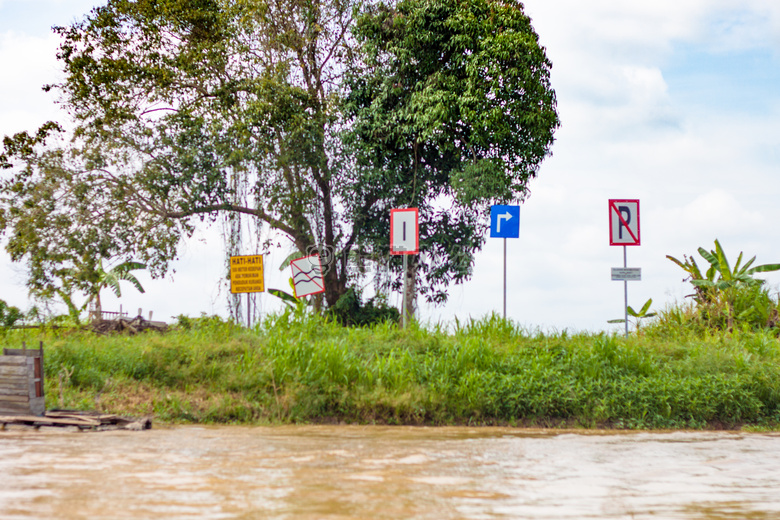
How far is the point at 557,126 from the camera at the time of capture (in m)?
18.5

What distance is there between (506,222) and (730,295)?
5.72 m

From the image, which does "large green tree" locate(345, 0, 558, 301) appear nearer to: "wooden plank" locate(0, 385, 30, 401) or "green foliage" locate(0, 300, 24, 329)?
"green foliage" locate(0, 300, 24, 329)

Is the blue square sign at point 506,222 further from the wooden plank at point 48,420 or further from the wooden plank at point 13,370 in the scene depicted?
the wooden plank at point 13,370

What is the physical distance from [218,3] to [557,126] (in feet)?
35.7

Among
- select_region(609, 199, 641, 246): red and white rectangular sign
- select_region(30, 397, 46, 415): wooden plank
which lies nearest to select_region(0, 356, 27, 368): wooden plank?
select_region(30, 397, 46, 415): wooden plank

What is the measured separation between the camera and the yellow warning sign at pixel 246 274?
13984mm

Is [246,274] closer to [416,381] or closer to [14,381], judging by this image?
[416,381]

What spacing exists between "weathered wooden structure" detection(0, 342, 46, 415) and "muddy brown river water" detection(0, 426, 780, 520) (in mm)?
404

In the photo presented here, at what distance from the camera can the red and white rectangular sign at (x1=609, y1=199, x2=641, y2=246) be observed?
1245 centimetres

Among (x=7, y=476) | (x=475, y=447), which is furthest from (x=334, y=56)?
(x=7, y=476)

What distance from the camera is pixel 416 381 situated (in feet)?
29.3

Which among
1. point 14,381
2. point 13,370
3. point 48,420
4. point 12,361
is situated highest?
point 12,361

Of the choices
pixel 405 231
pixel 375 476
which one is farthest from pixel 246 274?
pixel 375 476

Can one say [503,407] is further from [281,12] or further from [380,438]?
[281,12]
